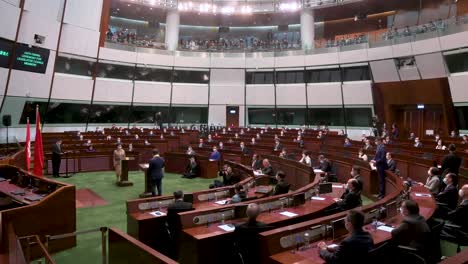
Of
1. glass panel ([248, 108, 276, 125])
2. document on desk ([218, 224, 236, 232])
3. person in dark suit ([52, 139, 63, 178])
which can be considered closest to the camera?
document on desk ([218, 224, 236, 232])

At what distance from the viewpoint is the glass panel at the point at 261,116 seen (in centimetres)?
2661

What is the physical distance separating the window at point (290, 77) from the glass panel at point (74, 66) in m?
12.5

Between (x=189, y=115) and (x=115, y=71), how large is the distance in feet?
20.8

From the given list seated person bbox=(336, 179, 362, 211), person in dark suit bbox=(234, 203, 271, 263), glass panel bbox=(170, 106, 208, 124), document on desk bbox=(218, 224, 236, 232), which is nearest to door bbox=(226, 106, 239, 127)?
glass panel bbox=(170, 106, 208, 124)

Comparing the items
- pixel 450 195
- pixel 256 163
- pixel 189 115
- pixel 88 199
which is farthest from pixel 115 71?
pixel 450 195

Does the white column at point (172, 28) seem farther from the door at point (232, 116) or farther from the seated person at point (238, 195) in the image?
the seated person at point (238, 195)

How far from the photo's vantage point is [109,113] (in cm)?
2297

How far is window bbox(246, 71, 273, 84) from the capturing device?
26167mm

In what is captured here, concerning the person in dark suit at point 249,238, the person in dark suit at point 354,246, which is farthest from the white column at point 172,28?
the person in dark suit at point 354,246

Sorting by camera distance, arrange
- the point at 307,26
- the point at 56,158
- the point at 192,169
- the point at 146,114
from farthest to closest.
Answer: the point at 307,26
the point at 146,114
the point at 192,169
the point at 56,158

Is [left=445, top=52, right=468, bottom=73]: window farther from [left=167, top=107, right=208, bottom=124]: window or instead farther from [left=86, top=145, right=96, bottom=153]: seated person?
[left=86, top=145, right=96, bottom=153]: seated person

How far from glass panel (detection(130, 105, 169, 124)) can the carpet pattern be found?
13568 millimetres

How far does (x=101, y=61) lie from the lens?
21.8 m

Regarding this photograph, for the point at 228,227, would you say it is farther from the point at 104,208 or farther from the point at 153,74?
the point at 153,74
